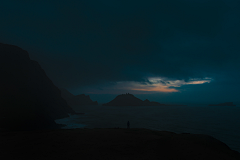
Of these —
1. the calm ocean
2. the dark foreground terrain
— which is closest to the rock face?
the calm ocean

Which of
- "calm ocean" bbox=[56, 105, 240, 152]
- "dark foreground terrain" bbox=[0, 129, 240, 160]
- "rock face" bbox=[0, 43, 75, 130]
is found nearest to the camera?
"dark foreground terrain" bbox=[0, 129, 240, 160]

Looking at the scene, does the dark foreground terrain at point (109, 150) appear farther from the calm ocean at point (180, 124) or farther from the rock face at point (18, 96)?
the rock face at point (18, 96)

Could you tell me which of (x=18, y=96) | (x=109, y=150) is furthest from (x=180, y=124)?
(x=18, y=96)

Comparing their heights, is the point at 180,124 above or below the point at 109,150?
below

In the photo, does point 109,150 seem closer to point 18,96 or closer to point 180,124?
point 18,96

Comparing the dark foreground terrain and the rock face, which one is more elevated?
the rock face

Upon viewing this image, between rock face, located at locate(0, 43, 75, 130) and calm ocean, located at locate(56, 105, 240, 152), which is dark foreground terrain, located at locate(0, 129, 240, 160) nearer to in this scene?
calm ocean, located at locate(56, 105, 240, 152)

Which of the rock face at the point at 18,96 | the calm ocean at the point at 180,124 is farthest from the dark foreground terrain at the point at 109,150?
the rock face at the point at 18,96

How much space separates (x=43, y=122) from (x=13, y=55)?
135ft

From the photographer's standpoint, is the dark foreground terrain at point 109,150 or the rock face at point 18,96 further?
the rock face at point 18,96

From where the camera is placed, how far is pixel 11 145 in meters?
18.1

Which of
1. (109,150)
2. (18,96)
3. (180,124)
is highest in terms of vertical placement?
(18,96)

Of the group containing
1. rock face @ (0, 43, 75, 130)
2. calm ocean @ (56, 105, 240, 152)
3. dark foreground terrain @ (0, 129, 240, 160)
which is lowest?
calm ocean @ (56, 105, 240, 152)

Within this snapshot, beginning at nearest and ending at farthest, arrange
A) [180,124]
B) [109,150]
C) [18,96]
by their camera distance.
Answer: [109,150], [18,96], [180,124]
